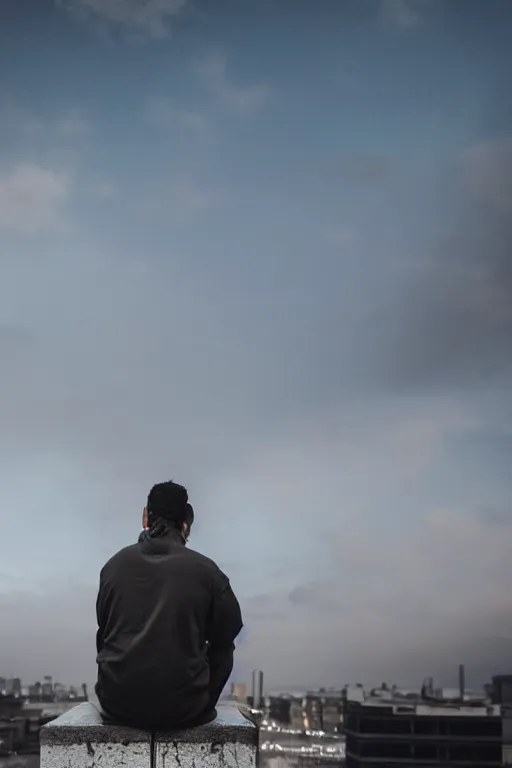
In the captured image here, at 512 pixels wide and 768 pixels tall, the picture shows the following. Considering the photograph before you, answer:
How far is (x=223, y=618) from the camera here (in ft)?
18.6

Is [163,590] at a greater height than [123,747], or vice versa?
[163,590]

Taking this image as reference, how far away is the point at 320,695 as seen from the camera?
193 meters

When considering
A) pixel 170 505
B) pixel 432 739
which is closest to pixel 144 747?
pixel 170 505

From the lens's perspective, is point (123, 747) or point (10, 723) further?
point (10, 723)

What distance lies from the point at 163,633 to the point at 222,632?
1.40 feet

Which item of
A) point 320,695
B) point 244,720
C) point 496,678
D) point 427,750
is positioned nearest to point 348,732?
point 427,750

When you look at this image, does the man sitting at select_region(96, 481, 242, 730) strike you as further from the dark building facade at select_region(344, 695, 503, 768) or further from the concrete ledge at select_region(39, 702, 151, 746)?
the dark building facade at select_region(344, 695, 503, 768)

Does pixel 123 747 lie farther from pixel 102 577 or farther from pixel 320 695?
pixel 320 695

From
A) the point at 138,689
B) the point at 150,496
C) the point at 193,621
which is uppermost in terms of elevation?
the point at 150,496

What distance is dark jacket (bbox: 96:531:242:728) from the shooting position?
17.6ft

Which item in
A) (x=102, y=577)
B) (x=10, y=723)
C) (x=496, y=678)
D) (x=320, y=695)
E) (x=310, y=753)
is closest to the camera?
(x=102, y=577)

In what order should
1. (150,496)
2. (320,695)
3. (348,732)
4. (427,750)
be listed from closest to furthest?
(150,496)
(427,750)
(348,732)
(320,695)

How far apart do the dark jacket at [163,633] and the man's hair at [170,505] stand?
207mm

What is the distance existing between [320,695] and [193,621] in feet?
647
